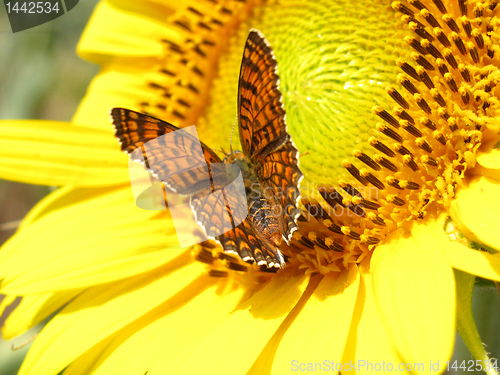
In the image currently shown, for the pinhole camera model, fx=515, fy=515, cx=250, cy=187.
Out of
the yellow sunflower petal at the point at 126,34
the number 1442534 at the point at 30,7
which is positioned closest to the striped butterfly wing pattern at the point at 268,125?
the yellow sunflower petal at the point at 126,34

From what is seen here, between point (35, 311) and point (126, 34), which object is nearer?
point (35, 311)

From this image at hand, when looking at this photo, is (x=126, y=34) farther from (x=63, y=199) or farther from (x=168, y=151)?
(x=168, y=151)

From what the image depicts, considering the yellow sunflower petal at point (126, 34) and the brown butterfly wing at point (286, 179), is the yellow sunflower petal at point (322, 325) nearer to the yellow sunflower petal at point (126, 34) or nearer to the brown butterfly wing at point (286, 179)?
the brown butterfly wing at point (286, 179)

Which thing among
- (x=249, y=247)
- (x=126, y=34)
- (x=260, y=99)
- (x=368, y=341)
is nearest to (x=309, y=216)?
(x=249, y=247)

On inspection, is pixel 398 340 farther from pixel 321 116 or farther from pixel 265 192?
pixel 321 116

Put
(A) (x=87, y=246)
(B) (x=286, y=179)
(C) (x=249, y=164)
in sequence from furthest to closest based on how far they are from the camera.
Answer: (A) (x=87, y=246), (C) (x=249, y=164), (B) (x=286, y=179)

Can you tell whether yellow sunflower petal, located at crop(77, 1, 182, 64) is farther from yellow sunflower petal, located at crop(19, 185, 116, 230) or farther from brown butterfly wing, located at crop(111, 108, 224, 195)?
brown butterfly wing, located at crop(111, 108, 224, 195)

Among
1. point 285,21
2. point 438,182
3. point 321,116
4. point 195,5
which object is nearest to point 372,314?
point 438,182
